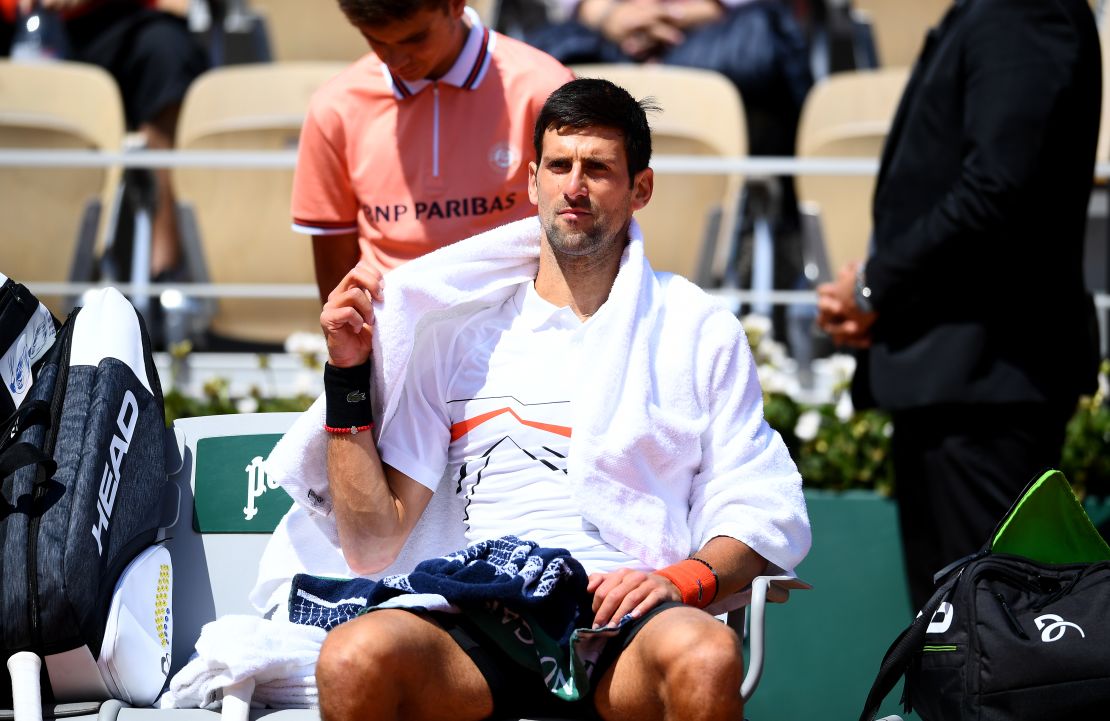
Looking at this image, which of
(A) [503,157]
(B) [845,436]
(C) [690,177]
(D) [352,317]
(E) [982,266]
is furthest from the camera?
(C) [690,177]

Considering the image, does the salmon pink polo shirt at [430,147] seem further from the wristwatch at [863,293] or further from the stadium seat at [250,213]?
the stadium seat at [250,213]

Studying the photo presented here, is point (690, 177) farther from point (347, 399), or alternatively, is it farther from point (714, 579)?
point (714, 579)

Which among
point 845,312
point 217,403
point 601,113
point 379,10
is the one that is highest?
point 379,10

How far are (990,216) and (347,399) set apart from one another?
1.60 meters

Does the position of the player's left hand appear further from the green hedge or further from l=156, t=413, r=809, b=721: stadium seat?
the green hedge

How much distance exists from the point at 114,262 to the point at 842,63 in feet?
10.8

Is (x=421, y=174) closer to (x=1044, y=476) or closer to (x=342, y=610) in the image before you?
(x=342, y=610)

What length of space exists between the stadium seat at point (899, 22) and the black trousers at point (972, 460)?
3.31 m

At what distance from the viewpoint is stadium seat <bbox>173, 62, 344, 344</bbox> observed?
16.7 ft

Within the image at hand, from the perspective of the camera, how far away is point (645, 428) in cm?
275

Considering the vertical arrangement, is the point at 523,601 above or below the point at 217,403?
above

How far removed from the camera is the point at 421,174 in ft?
10.8

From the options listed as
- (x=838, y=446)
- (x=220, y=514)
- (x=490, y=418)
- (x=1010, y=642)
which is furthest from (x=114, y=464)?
(x=838, y=446)

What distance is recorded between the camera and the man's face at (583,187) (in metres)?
2.84
